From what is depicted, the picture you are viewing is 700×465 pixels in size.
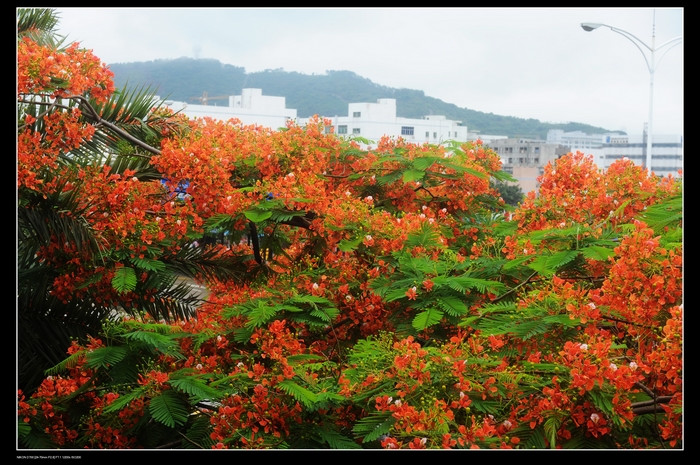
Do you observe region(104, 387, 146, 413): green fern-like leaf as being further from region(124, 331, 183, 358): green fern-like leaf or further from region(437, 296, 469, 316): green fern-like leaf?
region(437, 296, 469, 316): green fern-like leaf

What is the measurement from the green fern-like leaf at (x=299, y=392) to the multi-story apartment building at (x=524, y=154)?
7.58 ft

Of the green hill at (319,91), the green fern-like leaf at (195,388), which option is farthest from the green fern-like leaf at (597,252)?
the green hill at (319,91)

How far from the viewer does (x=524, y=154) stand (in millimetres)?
5785

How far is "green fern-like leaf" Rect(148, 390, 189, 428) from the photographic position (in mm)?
2689

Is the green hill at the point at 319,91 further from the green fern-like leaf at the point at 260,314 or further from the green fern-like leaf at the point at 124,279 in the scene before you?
the green fern-like leaf at the point at 260,314

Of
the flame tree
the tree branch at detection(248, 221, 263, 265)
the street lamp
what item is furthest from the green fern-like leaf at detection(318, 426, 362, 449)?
the street lamp

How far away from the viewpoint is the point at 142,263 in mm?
3137

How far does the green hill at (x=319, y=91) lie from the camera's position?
5.15 m

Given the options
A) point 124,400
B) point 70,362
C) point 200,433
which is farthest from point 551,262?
point 70,362

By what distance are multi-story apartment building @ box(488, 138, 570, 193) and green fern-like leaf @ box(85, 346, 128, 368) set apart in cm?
247

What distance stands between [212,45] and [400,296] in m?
1.48

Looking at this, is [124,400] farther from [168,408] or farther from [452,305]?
[452,305]

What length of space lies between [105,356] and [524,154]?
3.86 metres
